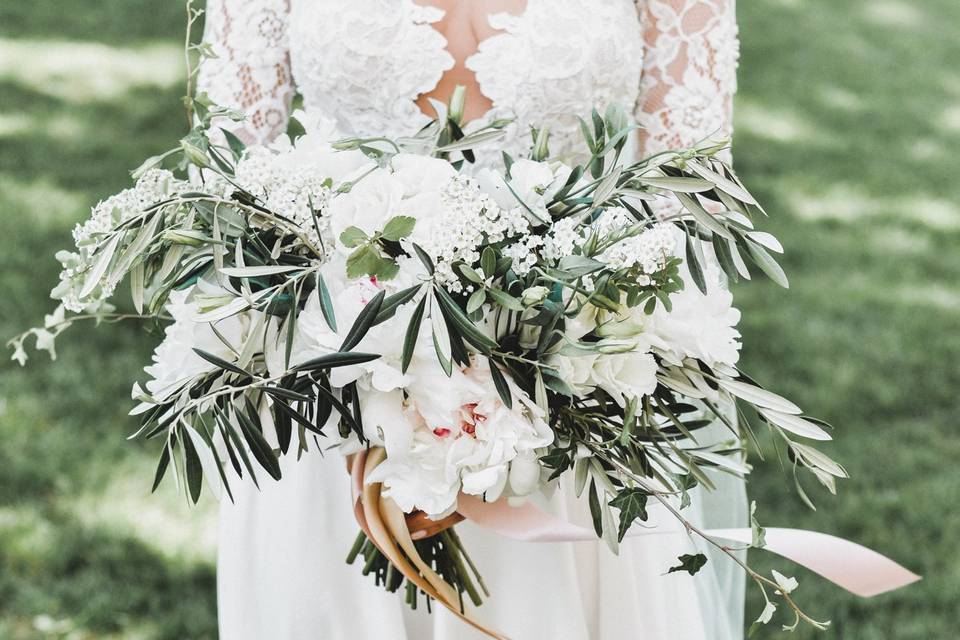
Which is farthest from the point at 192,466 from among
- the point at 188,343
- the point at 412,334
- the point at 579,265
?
the point at 579,265

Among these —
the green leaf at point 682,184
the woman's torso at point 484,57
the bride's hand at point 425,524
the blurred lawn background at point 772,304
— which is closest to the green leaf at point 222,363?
the bride's hand at point 425,524

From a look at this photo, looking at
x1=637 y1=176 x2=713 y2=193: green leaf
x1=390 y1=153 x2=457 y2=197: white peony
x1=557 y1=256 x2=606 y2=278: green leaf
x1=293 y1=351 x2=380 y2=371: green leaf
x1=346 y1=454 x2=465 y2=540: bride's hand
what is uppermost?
x1=390 y1=153 x2=457 y2=197: white peony

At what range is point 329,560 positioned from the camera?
1947 mm

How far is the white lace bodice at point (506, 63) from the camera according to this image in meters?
1.95

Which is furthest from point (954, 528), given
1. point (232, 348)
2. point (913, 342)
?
point (232, 348)

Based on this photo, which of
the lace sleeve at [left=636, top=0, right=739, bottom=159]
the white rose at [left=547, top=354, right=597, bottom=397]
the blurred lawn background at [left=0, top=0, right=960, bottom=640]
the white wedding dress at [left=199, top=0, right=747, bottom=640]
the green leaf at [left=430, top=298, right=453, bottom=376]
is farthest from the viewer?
the blurred lawn background at [left=0, top=0, right=960, bottom=640]

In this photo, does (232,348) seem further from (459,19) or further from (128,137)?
(128,137)

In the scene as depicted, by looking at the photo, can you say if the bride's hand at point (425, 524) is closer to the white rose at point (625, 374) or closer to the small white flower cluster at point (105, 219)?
the white rose at point (625, 374)

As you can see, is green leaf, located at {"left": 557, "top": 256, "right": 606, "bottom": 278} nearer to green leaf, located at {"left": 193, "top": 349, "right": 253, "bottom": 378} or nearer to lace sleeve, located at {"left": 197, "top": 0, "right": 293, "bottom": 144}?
green leaf, located at {"left": 193, "top": 349, "right": 253, "bottom": 378}

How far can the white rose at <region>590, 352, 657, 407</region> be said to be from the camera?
1377mm

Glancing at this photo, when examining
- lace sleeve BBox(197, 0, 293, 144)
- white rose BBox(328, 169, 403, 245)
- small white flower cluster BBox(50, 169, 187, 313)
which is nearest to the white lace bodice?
lace sleeve BBox(197, 0, 293, 144)

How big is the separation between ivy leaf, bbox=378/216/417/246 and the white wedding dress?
23.4 inches

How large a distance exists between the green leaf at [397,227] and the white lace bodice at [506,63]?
0.64 metres

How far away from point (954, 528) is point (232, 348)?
286cm
